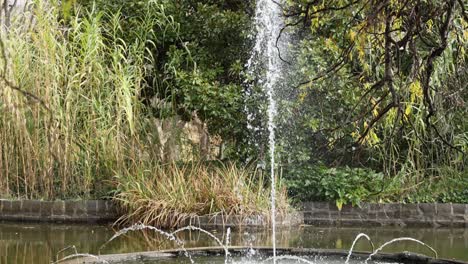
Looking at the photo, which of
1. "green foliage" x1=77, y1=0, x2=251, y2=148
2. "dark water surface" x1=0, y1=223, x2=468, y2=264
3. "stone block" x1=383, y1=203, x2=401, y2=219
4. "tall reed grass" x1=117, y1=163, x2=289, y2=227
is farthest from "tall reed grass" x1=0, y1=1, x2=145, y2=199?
"stone block" x1=383, y1=203, x2=401, y2=219

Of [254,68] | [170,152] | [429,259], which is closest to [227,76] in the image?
[254,68]

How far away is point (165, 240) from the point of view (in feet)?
27.7

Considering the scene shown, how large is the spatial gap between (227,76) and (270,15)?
1.08 m

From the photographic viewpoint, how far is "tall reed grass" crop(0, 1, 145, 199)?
378 inches

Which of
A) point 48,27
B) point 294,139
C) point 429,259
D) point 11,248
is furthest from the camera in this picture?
point 294,139

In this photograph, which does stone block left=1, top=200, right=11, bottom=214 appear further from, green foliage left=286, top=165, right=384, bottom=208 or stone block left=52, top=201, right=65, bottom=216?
green foliage left=286, top=165, right=384, bottom=208

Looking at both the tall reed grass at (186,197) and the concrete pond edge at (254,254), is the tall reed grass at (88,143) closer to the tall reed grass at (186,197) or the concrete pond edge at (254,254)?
the tall reed grass at (186,197)

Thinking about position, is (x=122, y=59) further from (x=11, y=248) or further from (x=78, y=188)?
(x=11, y=248)

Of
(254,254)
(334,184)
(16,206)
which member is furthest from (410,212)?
(16,206)

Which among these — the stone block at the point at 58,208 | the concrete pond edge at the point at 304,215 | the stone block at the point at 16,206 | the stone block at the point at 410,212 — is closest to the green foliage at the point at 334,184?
the concrete pond edge at the point at 304,215

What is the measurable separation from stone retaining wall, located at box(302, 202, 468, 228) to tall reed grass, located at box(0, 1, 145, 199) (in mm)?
2670

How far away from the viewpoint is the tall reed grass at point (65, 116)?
31.5ft

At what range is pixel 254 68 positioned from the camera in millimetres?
11016

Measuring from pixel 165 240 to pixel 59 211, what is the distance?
200 cm
